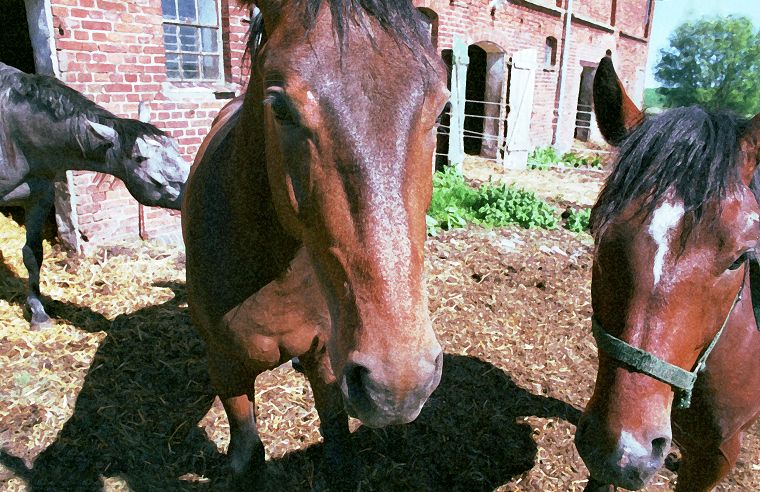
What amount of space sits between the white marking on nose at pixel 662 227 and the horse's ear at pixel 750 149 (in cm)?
38

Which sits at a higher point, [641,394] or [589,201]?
[641,394]

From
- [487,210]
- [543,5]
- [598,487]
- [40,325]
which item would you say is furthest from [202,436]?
[543,5]

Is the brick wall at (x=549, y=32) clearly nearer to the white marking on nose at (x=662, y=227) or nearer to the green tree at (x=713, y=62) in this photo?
the white marking on nose at (x=662, y=227)

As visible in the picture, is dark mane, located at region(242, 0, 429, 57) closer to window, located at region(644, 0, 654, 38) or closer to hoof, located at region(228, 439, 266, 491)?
hoof, located at region(228, 439, 266, 491)

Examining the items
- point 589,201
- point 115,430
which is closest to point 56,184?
point 115,430

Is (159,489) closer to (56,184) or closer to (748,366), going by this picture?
(748,366)

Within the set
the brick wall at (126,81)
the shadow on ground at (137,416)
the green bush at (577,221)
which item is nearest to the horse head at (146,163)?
the brick wall at (126,81)

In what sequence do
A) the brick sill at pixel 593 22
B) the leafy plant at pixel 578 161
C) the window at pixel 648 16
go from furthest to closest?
the window at pixel 648 16 < the brick sill at pixel 593 22 < the leafy plant at pixel 578 161

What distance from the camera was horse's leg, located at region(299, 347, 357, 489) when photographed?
86.7 inches

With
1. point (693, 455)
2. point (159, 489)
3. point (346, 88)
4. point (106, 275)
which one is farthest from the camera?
point (106, 275)

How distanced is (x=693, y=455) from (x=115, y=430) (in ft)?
10.5

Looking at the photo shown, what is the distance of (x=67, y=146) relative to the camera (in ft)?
13.5

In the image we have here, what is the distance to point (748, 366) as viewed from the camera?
79.7 inches

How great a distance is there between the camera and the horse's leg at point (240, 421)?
7.14ft
